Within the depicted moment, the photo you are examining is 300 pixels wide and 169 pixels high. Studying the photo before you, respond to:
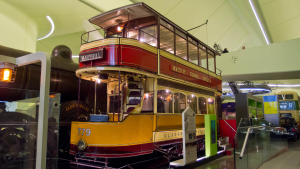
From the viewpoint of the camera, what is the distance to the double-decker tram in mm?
5535

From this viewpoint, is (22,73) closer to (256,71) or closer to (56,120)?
(56,120)

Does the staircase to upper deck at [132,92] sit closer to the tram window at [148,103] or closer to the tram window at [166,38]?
the tram window at [148,103]

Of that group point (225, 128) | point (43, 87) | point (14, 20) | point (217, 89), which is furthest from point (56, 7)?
point (43, 87)

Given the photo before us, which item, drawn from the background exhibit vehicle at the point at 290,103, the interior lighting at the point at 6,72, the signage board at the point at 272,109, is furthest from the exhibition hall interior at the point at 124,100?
the background exhibit vehicle at the point at 290,103

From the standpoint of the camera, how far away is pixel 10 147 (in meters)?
3.05

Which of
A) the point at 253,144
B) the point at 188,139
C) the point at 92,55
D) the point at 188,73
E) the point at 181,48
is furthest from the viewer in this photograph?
the point at 181,48

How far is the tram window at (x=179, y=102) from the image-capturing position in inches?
289

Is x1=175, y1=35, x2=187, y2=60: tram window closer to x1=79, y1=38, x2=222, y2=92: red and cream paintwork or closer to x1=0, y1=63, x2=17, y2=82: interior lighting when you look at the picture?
x1=79, y1=38, x2=222, y2=92: red and cream paintwork

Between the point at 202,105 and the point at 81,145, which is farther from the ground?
the point at 202,105

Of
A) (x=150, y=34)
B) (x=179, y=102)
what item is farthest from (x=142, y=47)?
(x=179, y=102)

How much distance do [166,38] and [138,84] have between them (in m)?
1.88

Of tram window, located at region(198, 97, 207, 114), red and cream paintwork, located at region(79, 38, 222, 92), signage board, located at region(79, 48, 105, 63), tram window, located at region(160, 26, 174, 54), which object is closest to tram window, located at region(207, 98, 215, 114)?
tram window, located at region(198, 97, 207, 114)

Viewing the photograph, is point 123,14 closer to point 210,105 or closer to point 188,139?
point 188,139

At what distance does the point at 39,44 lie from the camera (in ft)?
60.1
